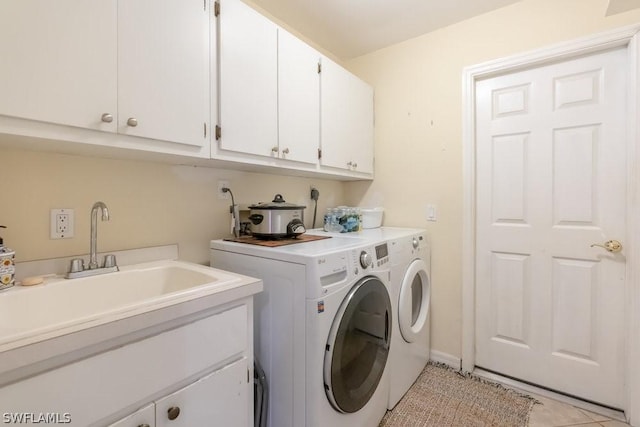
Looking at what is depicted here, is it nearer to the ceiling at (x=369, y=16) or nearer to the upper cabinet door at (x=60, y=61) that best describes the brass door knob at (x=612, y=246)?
the ceiling at (x=369, y=16)

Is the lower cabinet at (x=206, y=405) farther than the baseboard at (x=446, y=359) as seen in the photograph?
No

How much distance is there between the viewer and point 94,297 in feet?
3.74

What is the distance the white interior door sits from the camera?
65.9 inches

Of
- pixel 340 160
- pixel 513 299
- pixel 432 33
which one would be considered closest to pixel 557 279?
pixel 513 299

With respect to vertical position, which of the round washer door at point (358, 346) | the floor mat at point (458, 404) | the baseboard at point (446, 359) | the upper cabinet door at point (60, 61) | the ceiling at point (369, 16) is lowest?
the floor mat at point (458, 404)

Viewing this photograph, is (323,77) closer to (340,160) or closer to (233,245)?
(340,160)

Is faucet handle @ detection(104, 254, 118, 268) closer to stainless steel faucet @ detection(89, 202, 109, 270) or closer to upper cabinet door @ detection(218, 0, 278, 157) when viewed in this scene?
stainless steel faucet @ detection(89, 202, 109, 270)

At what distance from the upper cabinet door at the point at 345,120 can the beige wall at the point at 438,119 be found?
0.52 ft

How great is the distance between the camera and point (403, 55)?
2.34 metres

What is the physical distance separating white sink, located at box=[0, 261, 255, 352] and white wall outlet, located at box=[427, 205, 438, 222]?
1598mm

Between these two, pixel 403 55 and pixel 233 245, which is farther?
pixel 403 55

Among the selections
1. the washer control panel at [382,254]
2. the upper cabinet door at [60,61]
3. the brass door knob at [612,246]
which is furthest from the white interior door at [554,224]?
the upper cabinet door at [60,61]

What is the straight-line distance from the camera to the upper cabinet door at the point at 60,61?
0.81 m

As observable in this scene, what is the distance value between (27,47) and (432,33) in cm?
232
